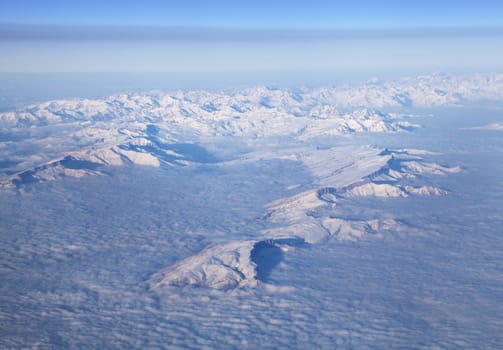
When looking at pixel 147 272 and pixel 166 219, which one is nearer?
pixel 147 272

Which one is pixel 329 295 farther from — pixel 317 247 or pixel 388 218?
pixel 388 218

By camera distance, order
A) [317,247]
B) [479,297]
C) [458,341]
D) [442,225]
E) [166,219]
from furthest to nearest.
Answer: [166,219]
[442,225]
[317,247]
[479,297]
[458,341]

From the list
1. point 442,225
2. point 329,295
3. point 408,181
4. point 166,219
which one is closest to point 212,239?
point 166,219

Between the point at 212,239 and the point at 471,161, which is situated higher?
the point at 471,161

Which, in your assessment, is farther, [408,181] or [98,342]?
[408,181]

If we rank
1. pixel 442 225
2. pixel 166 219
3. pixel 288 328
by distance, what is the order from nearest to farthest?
pixel 288 328 → pixel 442 225 → pixel 166 219

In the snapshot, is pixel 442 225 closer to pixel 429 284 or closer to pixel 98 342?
pixel 429 284

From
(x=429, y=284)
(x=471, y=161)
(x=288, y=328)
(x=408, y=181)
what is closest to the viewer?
(x=288, y=328)

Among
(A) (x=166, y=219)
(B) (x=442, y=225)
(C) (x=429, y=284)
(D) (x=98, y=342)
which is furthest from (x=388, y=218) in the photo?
(D) (x=98, y=342)

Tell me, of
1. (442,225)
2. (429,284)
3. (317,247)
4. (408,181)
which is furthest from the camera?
(408,181)

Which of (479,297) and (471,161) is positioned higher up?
(471,161)
